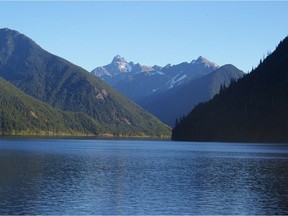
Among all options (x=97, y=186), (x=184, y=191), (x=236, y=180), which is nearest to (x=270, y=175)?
(x=236, y=180)

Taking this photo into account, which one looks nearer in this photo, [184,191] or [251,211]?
[251,211]

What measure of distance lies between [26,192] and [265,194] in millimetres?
35309

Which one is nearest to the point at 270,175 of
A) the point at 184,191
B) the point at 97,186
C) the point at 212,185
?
the point at 212,185

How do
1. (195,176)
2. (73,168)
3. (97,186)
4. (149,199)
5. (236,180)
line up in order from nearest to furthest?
(149,199) < (97,186) < (236,180) < (195,176) < (73,168)


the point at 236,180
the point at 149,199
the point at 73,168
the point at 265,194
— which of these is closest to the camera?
the point at 149,199

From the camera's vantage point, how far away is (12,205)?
6278 cm

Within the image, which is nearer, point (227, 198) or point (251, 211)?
point (251, 211)

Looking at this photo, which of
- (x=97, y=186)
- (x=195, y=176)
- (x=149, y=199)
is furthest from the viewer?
(x=195, y=176)

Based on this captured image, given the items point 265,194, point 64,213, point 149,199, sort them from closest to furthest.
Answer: point 64,213 < point 149,199 < point 265,194

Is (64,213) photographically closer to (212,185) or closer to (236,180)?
(212,185)

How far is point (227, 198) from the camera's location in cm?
7125

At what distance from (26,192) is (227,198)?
29.0m

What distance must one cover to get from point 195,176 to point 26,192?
37.8m

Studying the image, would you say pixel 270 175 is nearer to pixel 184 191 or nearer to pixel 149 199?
pixel 184 191
